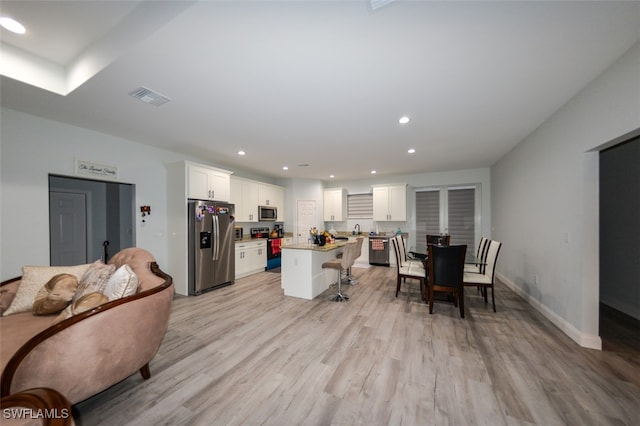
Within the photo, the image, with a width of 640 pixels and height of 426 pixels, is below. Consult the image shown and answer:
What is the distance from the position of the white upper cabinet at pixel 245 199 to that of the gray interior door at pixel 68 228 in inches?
117

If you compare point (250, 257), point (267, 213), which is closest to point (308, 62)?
point (250, 257)

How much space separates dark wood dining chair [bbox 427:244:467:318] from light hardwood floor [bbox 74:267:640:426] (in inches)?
14.1

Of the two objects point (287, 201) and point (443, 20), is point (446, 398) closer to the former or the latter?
point (443, 20)

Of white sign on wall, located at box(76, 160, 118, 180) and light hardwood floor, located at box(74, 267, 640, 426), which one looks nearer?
light hardwood floor, located at box(74, 267, 640, 426)

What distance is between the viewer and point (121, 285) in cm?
182

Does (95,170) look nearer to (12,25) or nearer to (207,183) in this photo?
(207,183)

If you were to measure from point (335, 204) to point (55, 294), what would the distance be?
614cm

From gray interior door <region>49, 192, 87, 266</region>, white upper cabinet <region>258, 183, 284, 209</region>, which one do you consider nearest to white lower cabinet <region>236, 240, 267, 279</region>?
white upper cabinet <region>258, 183, 284, 209</region>

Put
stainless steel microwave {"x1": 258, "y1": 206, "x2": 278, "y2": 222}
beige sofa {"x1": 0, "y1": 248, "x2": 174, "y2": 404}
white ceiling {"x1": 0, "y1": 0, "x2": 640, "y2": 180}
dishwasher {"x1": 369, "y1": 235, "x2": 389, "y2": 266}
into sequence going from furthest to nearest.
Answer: dishwasher {"x1": 369, "y1": 235, "x2": 389, "y2": 266}, stainless steel microwave {"x1": 258, "y1": 206, "x2": 278, "y2": 222}, white ceiling {"x1": 0, "y1": 0, "x2": 640, "y2": 180}, beige sofa {"x1": 0, "y1": 248, "x2": 174, "y2": 404}

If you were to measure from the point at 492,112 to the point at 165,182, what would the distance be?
5.26 metres

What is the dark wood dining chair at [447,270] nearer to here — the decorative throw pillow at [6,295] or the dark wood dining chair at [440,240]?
the dark wood dining chair at [440,240]

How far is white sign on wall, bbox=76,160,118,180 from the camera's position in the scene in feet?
10.4

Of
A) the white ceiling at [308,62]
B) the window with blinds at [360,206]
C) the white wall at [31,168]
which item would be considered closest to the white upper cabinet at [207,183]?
the white ceiling at [308,62]

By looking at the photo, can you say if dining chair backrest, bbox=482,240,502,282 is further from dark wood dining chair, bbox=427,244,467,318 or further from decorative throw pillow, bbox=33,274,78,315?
decorative throw pillow, bbox=33,274,78,315
